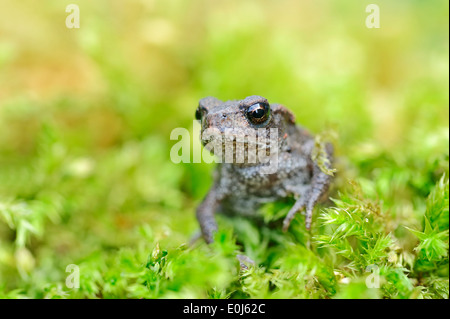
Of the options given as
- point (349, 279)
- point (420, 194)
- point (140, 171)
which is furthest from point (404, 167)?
point (140, 171)

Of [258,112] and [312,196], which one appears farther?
[312,196]

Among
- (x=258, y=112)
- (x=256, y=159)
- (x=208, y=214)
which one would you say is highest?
(x=258, y=112)

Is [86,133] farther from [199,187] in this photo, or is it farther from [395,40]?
[395,40]

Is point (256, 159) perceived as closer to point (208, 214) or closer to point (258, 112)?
point (258, 112)

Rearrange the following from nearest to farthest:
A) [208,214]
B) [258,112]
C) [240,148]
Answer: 1. [258,112]
2. [240,148]
3. [208,214]

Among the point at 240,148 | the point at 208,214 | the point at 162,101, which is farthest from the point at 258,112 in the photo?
the point at 162,101

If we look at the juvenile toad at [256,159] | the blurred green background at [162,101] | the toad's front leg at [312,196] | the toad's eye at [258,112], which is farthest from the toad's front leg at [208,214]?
the toad's eye at [258,112]

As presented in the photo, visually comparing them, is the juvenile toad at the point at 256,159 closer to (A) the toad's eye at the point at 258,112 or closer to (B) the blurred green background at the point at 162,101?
(A) the toad's eye at the point at 258,112
